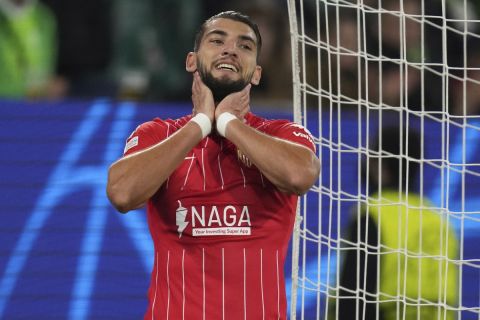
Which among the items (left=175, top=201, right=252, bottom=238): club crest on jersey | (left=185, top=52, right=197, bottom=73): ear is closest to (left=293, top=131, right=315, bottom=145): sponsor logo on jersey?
(left=175, top=201, right=252, bottom=238): club crest on jersey

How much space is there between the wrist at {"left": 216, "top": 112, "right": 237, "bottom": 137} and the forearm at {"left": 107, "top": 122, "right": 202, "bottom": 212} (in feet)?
0.29

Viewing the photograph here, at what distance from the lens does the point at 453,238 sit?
6.15 metres

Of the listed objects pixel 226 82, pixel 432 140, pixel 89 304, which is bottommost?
pixel 89 304

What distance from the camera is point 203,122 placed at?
3766 millimetres

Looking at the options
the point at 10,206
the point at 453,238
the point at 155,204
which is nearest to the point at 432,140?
the point at 453,238

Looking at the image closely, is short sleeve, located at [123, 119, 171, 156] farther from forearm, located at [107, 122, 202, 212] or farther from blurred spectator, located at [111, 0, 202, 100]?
blurred spectator, located at [111, 0, 202, 100]

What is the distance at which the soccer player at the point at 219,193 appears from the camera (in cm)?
366

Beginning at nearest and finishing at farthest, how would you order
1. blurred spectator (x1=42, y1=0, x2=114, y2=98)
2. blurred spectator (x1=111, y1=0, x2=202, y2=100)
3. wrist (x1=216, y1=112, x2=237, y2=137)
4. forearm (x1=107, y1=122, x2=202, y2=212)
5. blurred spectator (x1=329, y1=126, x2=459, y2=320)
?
1. forearm (x1=107, y1=122, x2=202, y2=212)
2. wrist (x1=216, y1=112, x2=237, y2=137)
3. blurred spectator (x1=329, y1=126, x2=459, y2=320)
4. blurred spectator (x1=42, y1=0, x2=114, y2=98)
5. blurred spectator (x1=111, y1=0, x2=202, y2=100)

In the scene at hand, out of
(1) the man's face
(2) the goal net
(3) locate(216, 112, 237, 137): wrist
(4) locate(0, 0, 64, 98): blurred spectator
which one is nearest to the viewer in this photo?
(3) locate(216, 112, 237, 137): wrist

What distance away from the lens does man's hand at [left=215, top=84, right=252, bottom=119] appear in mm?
3820

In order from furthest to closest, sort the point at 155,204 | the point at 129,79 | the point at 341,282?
1. the point at 129,79
2. the point at 341,282
3. the point at 155,204

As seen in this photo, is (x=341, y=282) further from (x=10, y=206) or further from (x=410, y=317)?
(x=10, y=206)

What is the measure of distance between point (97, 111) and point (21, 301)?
131 centimetres

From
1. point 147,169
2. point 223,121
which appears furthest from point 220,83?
point 147,169
